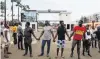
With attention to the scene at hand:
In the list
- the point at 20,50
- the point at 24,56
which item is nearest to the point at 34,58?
the point at 24,56

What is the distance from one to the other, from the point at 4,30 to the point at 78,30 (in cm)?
356

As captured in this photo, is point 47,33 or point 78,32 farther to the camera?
point 47,33

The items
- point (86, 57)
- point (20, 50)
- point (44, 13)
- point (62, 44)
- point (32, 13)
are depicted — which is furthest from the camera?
point (44, 13)

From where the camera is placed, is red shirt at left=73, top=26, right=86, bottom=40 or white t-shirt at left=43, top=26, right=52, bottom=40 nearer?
red shirt at left=73, top=26, right=86, bottom=40

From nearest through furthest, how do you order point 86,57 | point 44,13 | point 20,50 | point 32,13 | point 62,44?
point 62,44, point 86,57, point 20,50, point 32,13, point 44,13

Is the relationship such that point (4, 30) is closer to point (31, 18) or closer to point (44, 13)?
point (31, 18)

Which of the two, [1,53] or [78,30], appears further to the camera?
Answer: [1,53]

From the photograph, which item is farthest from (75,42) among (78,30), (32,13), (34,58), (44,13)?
(44,13)

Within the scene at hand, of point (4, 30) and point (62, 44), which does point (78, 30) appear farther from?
point (4, 30)

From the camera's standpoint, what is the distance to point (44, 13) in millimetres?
94938

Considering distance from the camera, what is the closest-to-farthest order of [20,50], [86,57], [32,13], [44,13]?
[86,57] → [20,50] → [32,13] → [44,13]

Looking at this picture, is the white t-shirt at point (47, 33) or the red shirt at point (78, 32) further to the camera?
the white t-shirt at point (47, 33)

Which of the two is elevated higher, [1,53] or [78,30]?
[78,30]

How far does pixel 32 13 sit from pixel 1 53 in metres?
40.5
